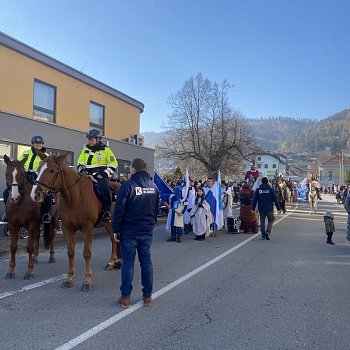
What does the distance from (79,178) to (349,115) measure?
156625 mm

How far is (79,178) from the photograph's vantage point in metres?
7.50

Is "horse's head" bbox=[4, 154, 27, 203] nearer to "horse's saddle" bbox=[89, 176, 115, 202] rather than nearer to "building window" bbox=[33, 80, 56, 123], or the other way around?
"horse's saddle" bbox=[89, 176, 115, 202]

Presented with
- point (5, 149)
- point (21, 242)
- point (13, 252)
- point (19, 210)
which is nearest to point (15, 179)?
point (19, 210)

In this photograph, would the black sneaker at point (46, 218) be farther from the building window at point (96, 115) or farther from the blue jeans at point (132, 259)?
the building window at point (96, 115)

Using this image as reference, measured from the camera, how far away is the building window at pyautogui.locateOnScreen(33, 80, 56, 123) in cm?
2048

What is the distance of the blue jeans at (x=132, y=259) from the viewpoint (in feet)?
19.9

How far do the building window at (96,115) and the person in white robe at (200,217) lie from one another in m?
12.7

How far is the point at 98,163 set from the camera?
27.0 ft

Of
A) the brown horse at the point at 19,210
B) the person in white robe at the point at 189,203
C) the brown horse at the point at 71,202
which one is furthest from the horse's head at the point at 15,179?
the person in white robe at the point at 189,203

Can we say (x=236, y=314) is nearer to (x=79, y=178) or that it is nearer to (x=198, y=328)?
(x=198, y=328)

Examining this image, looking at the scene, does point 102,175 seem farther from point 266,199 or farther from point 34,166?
point 266,199

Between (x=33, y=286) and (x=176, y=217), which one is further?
(x=176, y=217)

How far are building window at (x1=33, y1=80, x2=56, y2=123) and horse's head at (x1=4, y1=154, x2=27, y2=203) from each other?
12924 millimetres

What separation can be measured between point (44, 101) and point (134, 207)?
16.6 m
